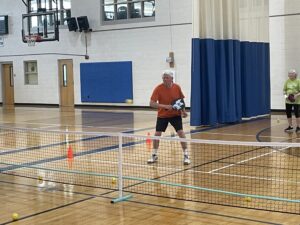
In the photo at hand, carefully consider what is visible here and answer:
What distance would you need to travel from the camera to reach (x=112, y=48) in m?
26.2

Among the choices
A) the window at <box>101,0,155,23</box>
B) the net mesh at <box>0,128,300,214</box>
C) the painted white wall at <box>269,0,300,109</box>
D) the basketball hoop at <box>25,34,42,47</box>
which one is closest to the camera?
the net mesh at <box>0,128,300,214</box>

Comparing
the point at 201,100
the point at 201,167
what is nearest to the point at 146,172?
the point at 201,167

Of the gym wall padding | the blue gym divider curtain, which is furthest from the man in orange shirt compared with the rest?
the gym wall padding

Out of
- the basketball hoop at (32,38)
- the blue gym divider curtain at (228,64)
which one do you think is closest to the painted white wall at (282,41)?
the blue gym divider curtain at (228,64)

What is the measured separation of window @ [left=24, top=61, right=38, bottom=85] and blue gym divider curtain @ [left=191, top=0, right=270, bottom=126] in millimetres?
15168

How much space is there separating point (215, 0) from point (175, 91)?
796 centimetres

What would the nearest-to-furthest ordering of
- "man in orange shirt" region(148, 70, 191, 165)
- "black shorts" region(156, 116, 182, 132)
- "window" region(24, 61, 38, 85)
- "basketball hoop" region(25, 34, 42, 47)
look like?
"man in orange shirt" region(148, 70, 191, 165), "black shorts" region(156, 116, 182, 132), "basketball hoop" region(25, 34, 42, 47), "window" region(24, 61, 38, 85)

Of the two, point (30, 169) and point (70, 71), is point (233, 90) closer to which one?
point (30, 169)

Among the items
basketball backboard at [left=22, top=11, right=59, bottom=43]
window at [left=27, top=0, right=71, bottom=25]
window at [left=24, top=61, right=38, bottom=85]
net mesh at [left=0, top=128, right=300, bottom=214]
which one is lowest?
net mesh at [left=0, top=128, right=300, bottom=214]

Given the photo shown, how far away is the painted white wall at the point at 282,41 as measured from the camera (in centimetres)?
2053

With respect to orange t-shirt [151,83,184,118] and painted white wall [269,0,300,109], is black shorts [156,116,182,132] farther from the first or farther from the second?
painted white wall [269,0,300,109]

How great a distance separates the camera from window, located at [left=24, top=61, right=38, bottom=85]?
29656 millimetres

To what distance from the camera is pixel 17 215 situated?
6273 millimetres

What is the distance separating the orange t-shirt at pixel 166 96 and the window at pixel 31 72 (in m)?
21.1
